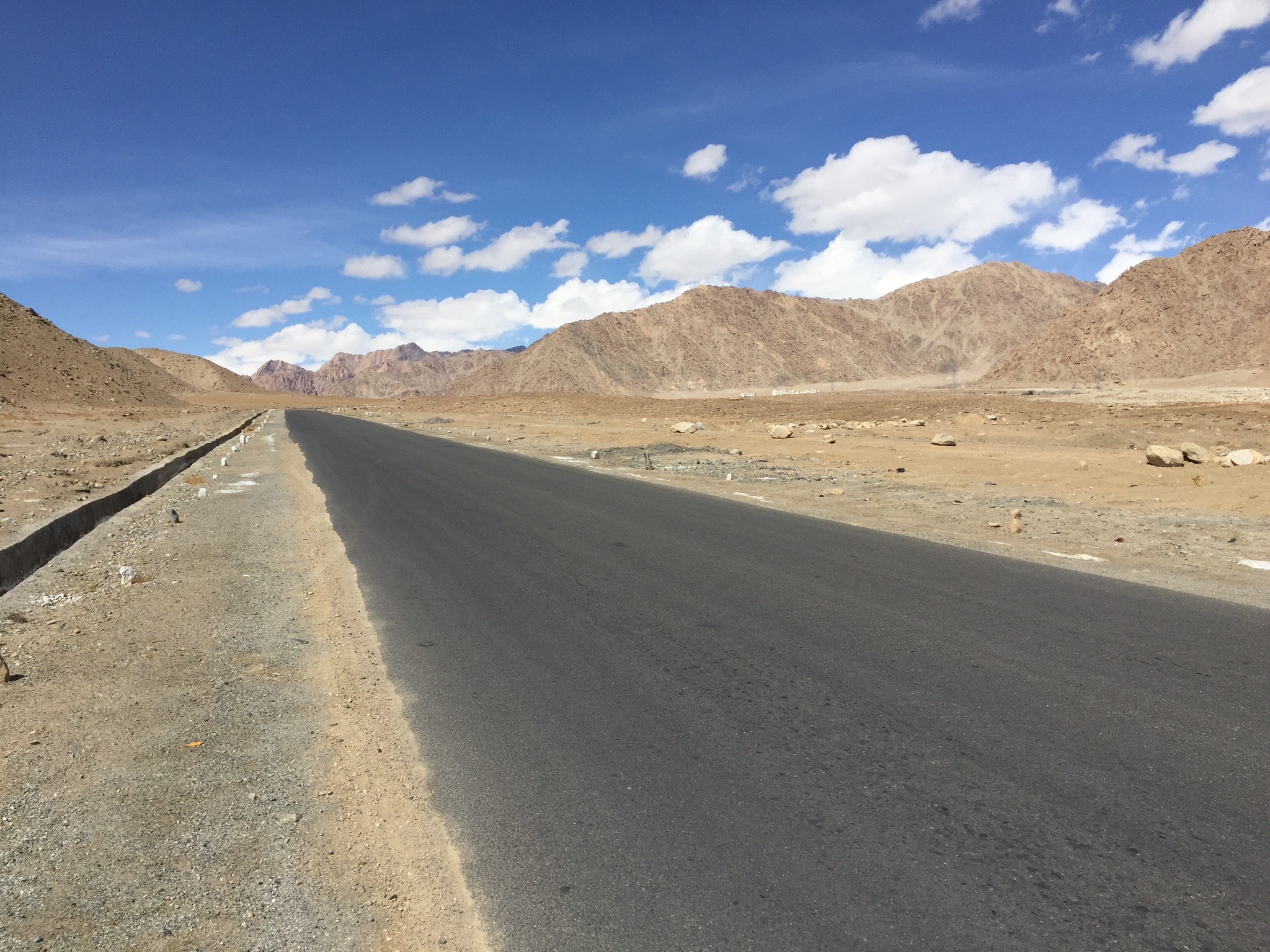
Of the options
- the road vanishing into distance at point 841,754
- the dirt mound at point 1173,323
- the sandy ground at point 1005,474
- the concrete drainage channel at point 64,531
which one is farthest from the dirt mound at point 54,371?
the dirt mound at point 1173,323

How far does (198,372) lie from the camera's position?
187625mm

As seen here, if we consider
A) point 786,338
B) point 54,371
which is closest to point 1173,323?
point 786,338

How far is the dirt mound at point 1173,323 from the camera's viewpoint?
89.4m

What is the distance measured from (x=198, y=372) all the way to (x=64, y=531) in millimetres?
207879

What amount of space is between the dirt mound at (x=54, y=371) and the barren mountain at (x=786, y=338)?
73.9 meters

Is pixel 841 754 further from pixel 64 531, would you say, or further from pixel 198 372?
pixel 198 372

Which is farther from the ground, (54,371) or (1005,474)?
(54,371)

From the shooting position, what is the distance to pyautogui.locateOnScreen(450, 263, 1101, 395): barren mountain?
15525cm

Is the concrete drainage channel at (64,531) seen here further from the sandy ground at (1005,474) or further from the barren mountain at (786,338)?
the barren mountain at (786,338)

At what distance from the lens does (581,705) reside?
449 cm

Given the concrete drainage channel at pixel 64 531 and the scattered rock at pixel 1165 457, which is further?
the scattered rock at pixel 1165 457

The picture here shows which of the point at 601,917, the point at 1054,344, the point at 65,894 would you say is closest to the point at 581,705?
the point at 601,917

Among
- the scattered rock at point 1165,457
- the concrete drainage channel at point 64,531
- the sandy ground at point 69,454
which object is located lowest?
the scattered rock at point 1165,457

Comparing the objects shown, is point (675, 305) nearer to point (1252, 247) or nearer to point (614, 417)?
point (1252, 247)
